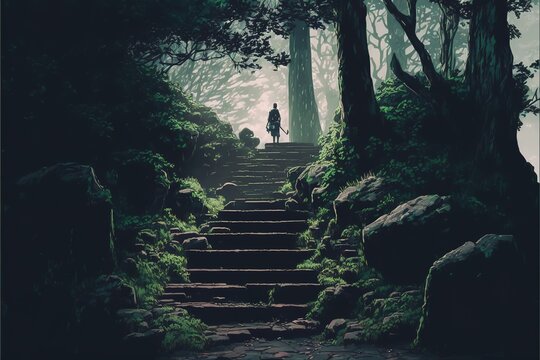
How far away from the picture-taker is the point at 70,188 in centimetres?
884

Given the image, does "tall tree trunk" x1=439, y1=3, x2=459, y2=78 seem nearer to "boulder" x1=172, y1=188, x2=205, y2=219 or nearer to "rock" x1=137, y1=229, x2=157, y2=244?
"boulder" x1=172, y1=188, x2=205, y2=219

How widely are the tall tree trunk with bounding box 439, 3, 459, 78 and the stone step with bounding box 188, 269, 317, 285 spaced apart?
724cm

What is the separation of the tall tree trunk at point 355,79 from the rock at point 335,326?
4.94 meters

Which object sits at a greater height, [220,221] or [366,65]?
[366,65]

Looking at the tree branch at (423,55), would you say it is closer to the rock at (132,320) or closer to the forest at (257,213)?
the forest at (257,213)

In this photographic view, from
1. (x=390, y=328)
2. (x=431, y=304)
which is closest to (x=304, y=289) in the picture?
(x=390, y=328)

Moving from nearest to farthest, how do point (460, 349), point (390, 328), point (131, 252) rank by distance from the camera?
1. point (460, 349)
2. point (390, 328)
3. point (131, 252)

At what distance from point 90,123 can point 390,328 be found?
23.6 feet

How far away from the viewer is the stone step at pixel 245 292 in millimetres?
10023

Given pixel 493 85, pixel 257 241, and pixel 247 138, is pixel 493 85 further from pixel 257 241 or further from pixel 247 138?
pixel 247 138

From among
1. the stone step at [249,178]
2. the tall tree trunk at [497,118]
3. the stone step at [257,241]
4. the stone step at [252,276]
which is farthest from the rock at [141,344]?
the stone step at [249,178]

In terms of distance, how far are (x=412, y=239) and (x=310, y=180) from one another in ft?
16.4

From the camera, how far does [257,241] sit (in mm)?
12078

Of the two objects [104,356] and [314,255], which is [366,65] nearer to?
[314,255]
